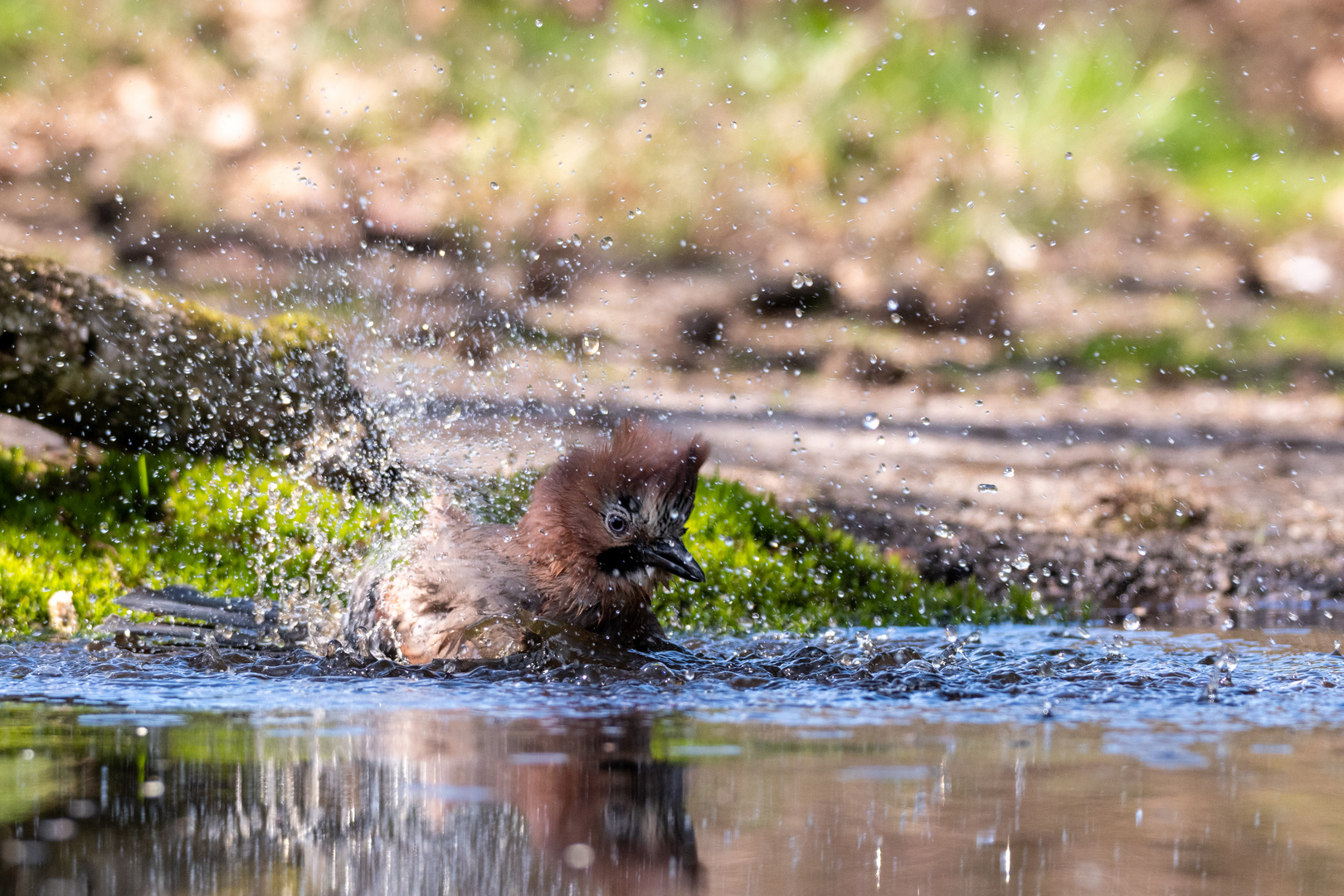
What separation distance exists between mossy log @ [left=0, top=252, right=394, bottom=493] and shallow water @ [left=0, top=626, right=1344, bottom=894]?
4.48ft

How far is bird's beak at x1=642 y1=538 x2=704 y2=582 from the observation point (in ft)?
18.6

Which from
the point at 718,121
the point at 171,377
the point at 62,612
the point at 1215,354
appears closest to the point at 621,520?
the point at 62,612

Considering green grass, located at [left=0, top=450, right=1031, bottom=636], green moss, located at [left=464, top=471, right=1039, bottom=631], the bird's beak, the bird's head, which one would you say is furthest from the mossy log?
the bird's beak

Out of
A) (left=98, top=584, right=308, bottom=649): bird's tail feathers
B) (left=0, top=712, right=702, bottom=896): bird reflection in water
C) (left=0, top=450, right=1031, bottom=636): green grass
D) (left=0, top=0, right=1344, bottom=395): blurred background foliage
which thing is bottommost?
(left=0, top=712, right=702, bottom=896): bird reflection in water

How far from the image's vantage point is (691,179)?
12766 millimetres

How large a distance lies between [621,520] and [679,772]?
1735mm

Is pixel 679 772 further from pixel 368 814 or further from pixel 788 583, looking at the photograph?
pixel 788 583

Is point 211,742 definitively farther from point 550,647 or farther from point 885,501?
point 885,501

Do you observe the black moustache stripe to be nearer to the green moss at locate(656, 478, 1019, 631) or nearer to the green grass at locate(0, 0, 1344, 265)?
the green moss at locate(656, 478, 1019, 631)

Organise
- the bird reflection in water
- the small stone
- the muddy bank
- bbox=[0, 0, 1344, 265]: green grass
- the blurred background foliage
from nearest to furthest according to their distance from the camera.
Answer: the bird reflection in water < the small stone < the muddy bank < the blurred background foliage < bbox=[0, 0, 1344, 265]: green grass

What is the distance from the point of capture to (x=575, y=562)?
574 cm

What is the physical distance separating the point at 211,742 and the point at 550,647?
4.48 feet

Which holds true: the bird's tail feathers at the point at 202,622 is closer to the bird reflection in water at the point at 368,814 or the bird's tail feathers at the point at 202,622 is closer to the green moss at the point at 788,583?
the bird reflection in water at the point at 368,814

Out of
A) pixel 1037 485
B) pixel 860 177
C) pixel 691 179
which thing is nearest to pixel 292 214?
pixel 691 179
